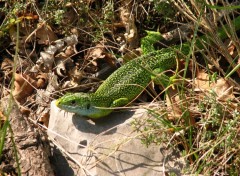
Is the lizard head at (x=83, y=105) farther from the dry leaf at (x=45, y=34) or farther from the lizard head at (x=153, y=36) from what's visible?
the dry leaf at (x=45, y=34)

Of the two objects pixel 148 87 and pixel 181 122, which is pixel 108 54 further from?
pixel 181 122

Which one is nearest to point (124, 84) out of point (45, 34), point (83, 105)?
point (83, 105)

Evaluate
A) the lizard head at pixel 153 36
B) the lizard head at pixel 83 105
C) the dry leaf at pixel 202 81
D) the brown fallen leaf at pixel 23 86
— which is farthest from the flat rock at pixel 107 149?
the lizard head at pixel 153 36

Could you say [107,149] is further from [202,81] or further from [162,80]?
[202,81]

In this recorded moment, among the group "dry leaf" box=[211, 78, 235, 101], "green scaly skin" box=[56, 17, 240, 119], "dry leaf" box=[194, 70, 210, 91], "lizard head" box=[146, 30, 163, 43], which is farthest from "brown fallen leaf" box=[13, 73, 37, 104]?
"dry leaf" box=[211, 78, 235, 101]

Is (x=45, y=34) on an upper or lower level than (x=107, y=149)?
upper

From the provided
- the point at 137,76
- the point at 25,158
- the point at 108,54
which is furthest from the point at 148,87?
the point at 25,158
